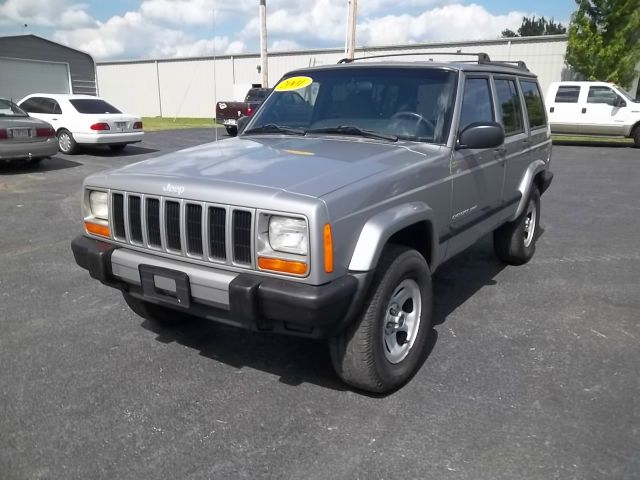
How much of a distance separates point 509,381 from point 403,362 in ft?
2.26

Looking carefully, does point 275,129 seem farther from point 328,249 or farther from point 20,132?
point 20,132

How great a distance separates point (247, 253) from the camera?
264 centimetres

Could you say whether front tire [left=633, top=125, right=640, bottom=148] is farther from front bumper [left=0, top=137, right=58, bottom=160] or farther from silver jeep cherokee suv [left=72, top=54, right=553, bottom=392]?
front bumper [left=0, top=137, right=58, bottom=160]

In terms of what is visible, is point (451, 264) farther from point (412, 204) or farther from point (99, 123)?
point (99, 123)

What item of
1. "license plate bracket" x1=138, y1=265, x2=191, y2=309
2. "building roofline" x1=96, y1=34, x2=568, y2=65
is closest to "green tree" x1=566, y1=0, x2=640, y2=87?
"building roofline" x1=96, y1=34, x2=568, y2=65

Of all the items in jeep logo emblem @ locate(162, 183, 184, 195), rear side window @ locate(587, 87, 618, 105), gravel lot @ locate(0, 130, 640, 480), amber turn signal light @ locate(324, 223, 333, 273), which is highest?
rear side window @ locate(587, 87, 618, 105)

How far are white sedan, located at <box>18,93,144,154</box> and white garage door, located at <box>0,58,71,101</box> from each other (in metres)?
14.7

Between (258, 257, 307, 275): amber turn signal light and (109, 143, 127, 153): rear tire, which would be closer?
(258, 257, 307, 275): amber turn signal light

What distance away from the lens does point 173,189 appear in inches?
111

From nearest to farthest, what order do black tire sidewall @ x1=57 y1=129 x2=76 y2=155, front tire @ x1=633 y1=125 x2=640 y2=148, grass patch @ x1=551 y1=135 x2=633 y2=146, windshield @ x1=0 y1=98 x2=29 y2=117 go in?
windshield @ x1=0 y1=98 x2=29 y2=117 → black tire sidewall @ x1=57 y1=129 x2=76 y2=155 → front tire @ x1=633 y1=125 x2=640 y2=148 → grass patch @ x1=551 y1=135 x2=633 y2=146

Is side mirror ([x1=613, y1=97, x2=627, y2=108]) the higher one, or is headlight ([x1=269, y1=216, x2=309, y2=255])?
side mirror ([x1=613, y1=97, x2=627, y2=108])

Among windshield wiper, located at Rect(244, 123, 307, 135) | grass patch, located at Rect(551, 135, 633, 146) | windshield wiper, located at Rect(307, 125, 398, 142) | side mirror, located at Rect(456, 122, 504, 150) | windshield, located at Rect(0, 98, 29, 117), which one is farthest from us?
grass patch, located at Rect(551, 135, 633, 146)

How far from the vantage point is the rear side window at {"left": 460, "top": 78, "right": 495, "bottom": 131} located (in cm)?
382

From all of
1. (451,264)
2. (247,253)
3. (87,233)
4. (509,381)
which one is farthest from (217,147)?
(451,264)
